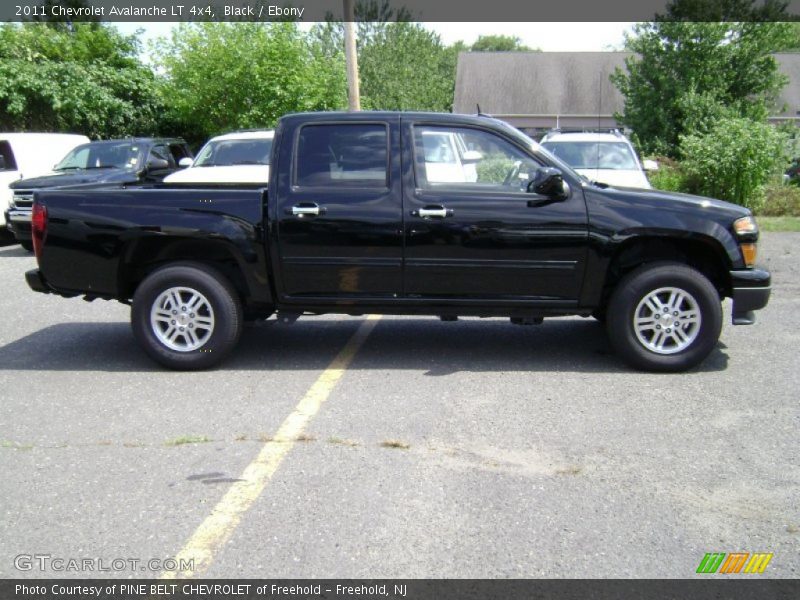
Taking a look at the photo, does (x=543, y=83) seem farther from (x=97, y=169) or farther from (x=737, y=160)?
(x=97, y=169)

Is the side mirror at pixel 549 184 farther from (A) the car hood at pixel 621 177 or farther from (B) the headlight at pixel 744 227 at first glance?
(A) the car hood at pixel 621 177

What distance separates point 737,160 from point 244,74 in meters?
→ 11.4

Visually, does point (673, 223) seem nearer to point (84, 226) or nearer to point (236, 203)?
point (236, 203)

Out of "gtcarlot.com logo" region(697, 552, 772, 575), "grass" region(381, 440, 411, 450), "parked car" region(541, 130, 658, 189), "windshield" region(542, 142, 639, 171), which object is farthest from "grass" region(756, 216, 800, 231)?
"gtcarlot.com logo" region(697, 552, 772, 575)

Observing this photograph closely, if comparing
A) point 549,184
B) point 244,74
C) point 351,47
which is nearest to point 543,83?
point 244,74

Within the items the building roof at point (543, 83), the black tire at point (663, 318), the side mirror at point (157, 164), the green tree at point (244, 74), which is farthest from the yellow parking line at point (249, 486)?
the building roof at point (543, 83)

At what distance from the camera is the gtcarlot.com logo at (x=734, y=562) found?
3398mm

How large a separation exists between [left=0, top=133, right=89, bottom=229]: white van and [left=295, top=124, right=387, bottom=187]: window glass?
10.1m

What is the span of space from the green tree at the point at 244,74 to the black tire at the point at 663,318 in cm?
1493

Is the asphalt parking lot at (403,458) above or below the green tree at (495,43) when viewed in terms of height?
below

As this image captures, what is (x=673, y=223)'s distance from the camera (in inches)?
235

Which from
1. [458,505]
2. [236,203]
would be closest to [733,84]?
[236,203]

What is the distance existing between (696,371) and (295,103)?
1546 cm

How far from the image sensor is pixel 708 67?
21.0 metres
